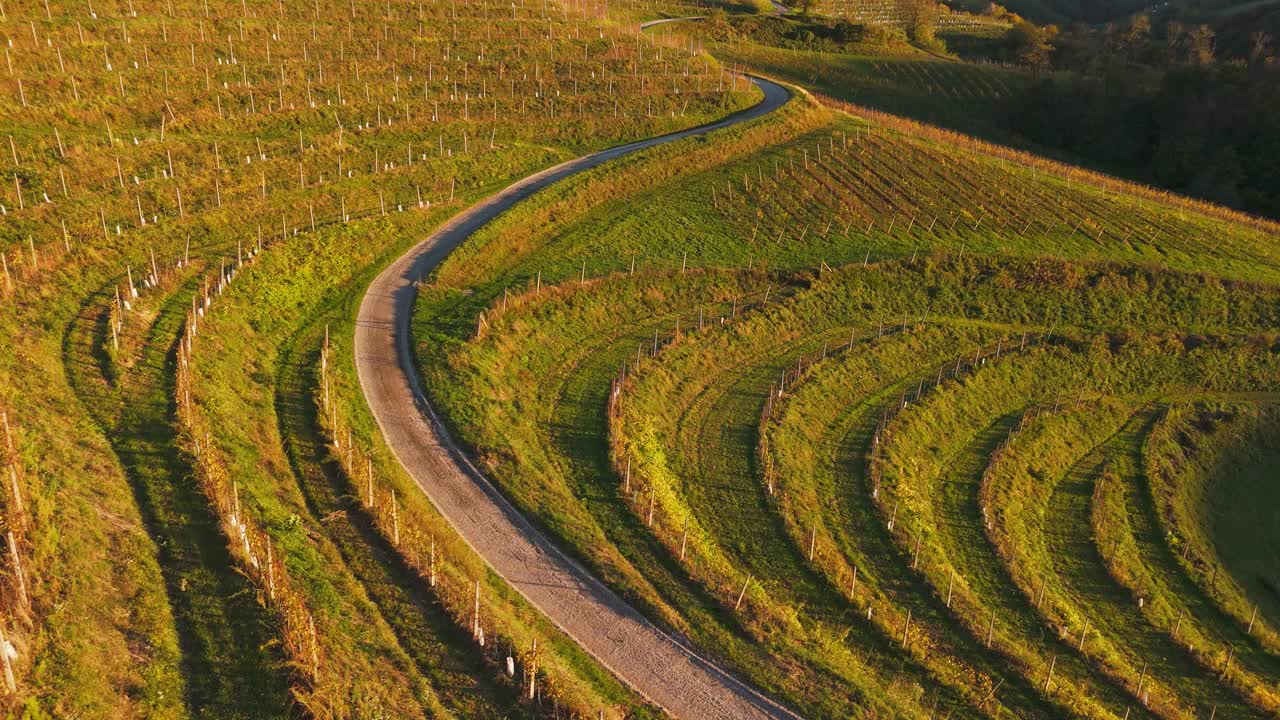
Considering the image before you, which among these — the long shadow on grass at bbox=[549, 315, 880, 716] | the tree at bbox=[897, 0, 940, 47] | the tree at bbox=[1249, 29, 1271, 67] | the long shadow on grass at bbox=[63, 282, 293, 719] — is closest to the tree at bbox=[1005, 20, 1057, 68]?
the tree at bbox=[897, 0, 940, 47]

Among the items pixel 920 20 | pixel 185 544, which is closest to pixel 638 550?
pixel 185 544

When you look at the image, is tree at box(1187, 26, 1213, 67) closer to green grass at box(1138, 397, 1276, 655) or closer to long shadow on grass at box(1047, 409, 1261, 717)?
green grass at box(1138, 397, 1276, 655)

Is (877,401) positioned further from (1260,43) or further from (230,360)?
(1260,43)

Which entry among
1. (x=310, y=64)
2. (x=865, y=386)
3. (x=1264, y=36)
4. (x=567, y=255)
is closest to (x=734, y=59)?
(x=310, y=64)

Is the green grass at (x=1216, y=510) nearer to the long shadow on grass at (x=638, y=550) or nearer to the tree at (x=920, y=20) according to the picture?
the long shadow on grass at (x=638, y=550)

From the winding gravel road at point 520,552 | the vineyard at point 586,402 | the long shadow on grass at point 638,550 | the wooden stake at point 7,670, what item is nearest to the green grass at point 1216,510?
the vineyard at point 586,402
